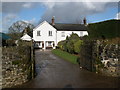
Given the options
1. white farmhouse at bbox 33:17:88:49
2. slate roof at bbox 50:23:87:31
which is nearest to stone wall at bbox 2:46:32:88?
white farmhouse at bbox 33:17:88:49

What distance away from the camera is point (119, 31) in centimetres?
1852

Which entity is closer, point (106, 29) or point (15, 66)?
point (15, 66)

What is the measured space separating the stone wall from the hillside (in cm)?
1321

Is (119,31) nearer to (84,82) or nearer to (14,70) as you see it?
(84,82)

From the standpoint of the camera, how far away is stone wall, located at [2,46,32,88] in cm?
805

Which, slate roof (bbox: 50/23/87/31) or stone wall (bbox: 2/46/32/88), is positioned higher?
slate roof (bbox: 50/23/87/31)

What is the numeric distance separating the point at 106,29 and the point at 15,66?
1477 cm

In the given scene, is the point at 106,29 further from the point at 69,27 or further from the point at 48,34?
the point at 69,27

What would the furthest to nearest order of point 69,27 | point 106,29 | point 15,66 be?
point 69,27 < point 106,29 < point 15,66

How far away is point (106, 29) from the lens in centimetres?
2012

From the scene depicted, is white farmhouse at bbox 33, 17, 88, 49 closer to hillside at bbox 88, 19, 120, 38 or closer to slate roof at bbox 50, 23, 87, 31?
slate roof at bbox 50, 23, 87, 31

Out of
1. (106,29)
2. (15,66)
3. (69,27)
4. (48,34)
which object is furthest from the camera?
(69,27)

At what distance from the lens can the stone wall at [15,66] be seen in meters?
8.05

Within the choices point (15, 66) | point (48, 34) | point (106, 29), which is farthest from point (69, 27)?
point (15, 66)
